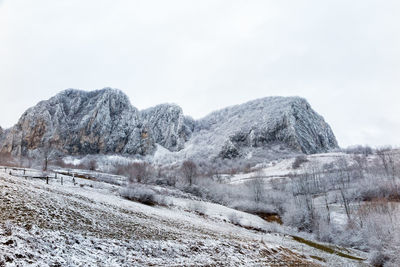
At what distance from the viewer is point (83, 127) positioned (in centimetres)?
17850

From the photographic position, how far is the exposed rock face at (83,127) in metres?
172

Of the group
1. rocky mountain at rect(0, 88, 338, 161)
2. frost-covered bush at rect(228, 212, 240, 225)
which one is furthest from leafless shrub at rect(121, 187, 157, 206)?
rocky mountain at rect(0, 88, 338, 161)

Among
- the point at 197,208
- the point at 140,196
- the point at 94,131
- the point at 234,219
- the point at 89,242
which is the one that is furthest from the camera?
the point at 94,131

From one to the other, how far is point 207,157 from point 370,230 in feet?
506

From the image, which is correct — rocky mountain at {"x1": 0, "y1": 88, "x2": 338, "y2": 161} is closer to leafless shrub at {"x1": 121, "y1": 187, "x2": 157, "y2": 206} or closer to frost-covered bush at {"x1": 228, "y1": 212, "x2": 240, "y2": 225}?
leafless shrub at {"x1": 121, "y1": 187, "x2": 157, "y2": 206}

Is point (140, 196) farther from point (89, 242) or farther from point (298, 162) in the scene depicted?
point (298, 162)

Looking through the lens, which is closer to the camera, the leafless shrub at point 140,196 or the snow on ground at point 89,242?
the snow on ground at point 89,242

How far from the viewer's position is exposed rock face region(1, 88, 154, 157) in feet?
564

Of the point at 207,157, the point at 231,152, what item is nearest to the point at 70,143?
the point at 207,157

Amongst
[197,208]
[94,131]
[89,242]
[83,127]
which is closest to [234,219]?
[197,208]

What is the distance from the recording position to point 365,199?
69500mm

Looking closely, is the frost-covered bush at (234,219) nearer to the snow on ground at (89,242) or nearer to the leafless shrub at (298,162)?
the snow on ground at (89,242)

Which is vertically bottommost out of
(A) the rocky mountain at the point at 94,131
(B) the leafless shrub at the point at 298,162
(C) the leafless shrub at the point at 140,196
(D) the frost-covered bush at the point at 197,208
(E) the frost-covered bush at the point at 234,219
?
(E) the frost-covered bush at the point at 234,219

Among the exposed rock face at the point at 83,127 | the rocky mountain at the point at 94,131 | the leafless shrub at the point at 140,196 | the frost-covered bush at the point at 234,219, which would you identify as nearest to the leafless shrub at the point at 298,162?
the rocky mountain at the point at 94,131
